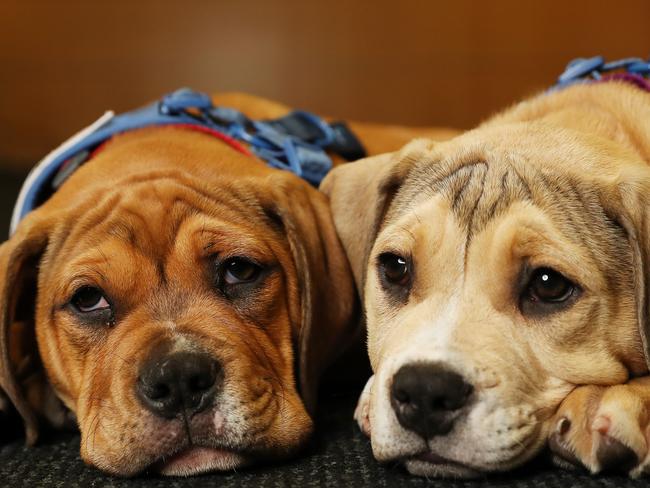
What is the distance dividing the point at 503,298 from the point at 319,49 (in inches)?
292

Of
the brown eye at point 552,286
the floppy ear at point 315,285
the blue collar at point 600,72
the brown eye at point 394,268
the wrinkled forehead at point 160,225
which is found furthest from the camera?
the blue collar at point 600,72

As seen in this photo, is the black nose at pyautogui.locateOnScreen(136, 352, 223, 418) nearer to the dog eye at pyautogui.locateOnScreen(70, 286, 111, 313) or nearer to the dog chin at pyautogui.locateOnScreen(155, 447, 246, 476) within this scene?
the dog chin at pyautogui.locateOnScreen(155, 447, 246, 476)

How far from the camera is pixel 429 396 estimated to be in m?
3.05

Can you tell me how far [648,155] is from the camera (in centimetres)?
403

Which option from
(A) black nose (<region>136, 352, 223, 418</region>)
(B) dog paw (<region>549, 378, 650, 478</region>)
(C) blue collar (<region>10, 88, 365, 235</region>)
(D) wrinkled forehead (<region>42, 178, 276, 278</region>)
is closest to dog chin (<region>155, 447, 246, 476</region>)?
(A) black nose (<region>136, 352, 223, 418</region>)

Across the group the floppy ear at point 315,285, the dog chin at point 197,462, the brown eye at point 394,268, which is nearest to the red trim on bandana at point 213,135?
the floppy ear at point 315,285

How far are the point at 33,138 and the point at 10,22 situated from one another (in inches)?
53.4

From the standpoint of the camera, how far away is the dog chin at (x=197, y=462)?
3.50 m

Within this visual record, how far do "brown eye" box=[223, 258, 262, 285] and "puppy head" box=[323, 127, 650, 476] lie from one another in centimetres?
53

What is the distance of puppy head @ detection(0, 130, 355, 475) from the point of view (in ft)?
11.4

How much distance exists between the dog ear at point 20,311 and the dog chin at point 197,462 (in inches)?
33.6

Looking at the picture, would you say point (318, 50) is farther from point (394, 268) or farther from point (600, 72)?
point (394, 268)

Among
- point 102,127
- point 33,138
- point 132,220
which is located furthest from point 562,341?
point 33,138

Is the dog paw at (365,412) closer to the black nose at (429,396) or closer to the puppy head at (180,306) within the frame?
the puppy head at (180,306)
